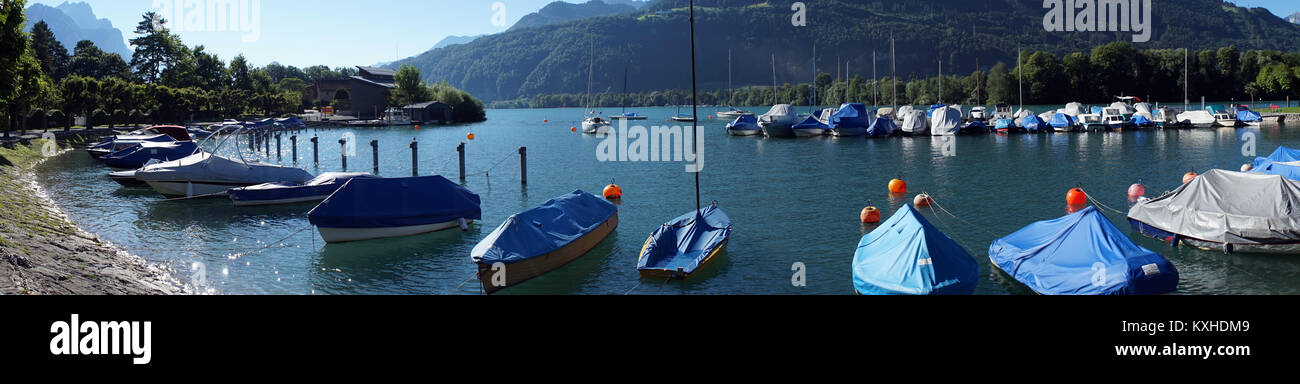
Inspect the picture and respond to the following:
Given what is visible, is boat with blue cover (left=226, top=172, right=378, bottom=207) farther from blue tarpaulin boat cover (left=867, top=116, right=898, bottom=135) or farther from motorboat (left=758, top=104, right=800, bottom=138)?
blue tarpaulin boat cover (left=867, top=116, right=898, bottom=135)

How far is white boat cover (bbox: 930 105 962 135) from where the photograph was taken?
8969cm

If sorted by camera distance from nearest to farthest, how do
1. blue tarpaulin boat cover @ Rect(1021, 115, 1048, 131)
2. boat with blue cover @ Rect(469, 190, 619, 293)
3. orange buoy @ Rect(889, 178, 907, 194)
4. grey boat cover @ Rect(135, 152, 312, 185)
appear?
boat with blue cover @ Rect(469, 190, 619, 293)
grey boat cover @ Rect(135, 152, 312, 185)
orange buoy @ Rect(889, 178, 907, 194)
blue tarpaulin boat cover @ Rect(1021, 115, 1048, 131)

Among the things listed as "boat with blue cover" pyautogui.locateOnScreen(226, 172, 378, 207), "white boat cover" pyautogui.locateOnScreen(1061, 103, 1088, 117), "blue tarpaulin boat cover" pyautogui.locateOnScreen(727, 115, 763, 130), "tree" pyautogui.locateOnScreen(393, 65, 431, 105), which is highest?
"tree" pyautogui.locateOnScreen(393, 65, 431, 105)

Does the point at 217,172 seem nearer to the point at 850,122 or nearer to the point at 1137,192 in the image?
the point at 1137,192

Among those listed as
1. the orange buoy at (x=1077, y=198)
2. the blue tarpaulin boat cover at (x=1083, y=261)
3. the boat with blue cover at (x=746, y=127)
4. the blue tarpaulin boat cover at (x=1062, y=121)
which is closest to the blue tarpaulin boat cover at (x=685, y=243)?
the blue tarpaulin boat cover at (x=1083, y=261)

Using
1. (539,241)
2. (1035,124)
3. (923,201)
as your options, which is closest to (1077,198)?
(923,201)

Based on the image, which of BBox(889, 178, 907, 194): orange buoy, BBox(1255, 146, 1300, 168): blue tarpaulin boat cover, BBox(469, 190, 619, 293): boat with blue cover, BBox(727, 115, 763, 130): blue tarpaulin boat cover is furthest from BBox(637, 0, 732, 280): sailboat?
BBox(727, 115, 763, 130): blue tarpaulin boat cover

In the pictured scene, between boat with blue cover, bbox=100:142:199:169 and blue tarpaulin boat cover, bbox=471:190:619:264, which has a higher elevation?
boat with blue cover, bbox=100:142:199:169

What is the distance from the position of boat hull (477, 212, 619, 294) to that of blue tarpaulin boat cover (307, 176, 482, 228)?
250 inches

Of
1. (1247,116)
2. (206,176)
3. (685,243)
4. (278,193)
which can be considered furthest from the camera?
(1247,116)

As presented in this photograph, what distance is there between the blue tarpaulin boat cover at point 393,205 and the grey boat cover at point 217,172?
13.9m

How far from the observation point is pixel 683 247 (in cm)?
2369

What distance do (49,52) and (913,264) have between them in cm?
16117

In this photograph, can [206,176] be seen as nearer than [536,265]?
No
